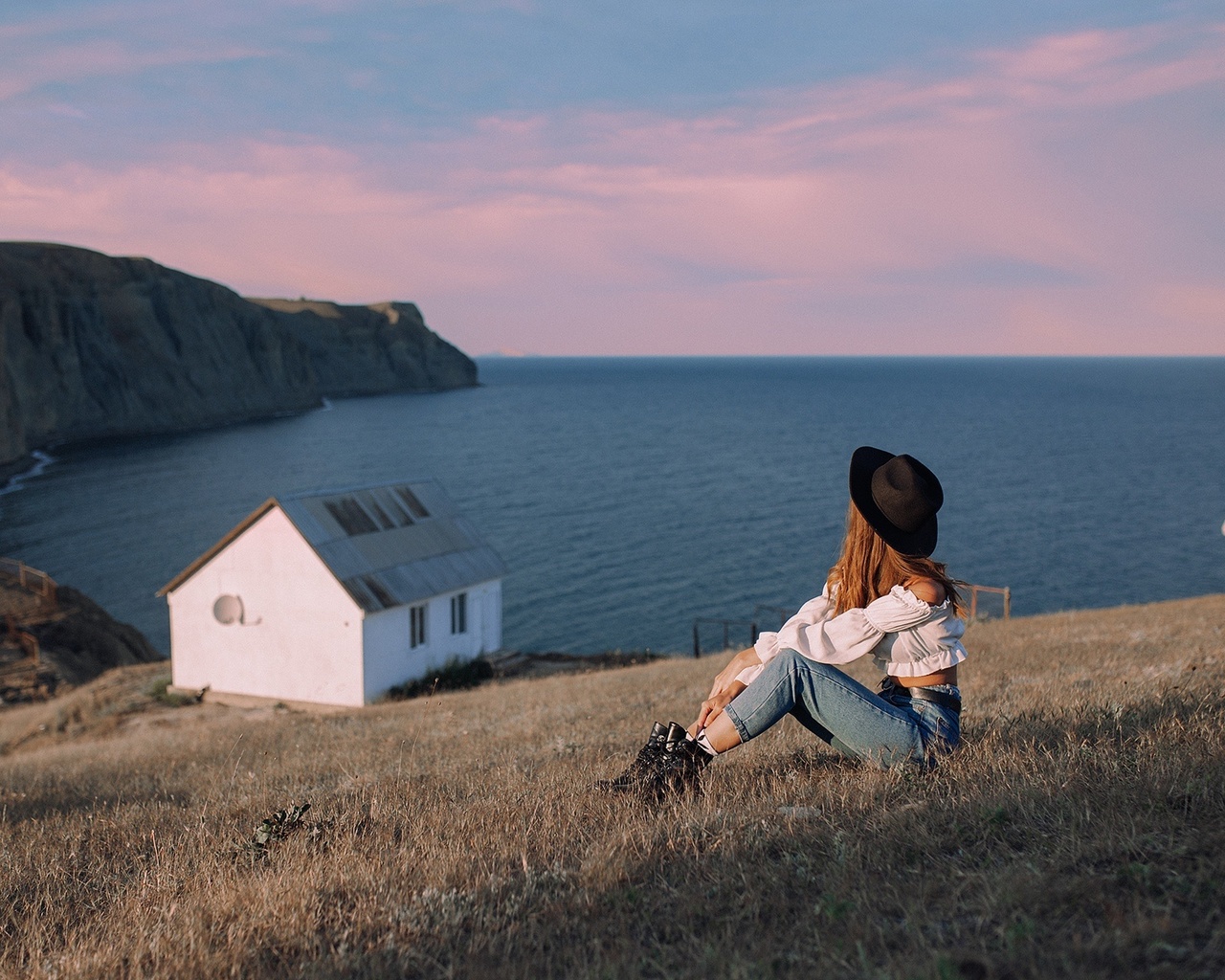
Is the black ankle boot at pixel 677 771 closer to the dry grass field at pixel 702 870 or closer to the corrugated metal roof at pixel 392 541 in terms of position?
the dry grass field at pixel 702 870

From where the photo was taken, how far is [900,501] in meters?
4.64

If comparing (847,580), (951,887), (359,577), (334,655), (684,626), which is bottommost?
(684,626)

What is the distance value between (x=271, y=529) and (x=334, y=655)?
3741mm

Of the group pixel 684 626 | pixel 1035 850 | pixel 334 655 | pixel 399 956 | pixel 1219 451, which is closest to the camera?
pixel 399 956

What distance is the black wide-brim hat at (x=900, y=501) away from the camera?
4.62 metres

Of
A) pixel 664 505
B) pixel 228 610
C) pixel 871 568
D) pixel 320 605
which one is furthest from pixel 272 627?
pixel 664 505

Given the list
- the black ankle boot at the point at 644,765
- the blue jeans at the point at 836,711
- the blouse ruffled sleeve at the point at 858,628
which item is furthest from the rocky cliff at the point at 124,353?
the blouse ruffled sleeve at the point at 858,628

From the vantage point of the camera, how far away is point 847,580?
15.8 feet

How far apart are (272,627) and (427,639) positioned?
4.08 meters

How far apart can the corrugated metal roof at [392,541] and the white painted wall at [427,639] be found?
44cm

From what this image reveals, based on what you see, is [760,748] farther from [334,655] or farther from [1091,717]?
[334,655]

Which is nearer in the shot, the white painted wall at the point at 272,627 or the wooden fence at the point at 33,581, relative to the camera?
the white painted wall at the point at 272,627

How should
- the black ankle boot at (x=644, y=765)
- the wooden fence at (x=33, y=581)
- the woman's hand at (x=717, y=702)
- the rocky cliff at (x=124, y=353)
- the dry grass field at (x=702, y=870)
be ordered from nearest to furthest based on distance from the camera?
the dry grass field at (x=702, y=870), the woman's hand at (x=717, y=702), the black ankle boot at (x=644, y=765), the wooden fence at (x=33, y=581), the rocky cliff at (x=124, y=353)

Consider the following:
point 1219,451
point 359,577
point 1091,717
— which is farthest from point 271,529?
point 1219,451
